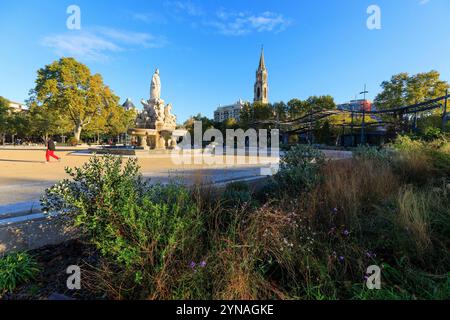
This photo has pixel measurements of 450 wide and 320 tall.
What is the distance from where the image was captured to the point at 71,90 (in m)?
30.4

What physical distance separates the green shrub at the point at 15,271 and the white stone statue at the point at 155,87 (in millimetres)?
19550

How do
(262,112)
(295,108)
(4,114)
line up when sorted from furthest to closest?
(295,108), (262,112), (4,114)

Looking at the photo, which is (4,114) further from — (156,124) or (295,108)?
(295,108)

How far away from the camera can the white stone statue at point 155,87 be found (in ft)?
67.5

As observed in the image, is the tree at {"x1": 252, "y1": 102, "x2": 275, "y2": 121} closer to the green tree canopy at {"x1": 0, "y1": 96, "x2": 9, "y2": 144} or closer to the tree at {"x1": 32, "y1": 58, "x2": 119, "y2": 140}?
the tree at {"x1": 32, "y1": 58, "x2": 119, "y2": 140}

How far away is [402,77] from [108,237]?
43.5 metres

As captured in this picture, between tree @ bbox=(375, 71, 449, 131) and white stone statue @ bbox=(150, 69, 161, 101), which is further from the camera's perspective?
tree @ bbox=(375, 71, 449, 131)

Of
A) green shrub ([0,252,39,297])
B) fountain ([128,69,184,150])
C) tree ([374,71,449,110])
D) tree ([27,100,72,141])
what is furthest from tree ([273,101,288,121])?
green shrub ([0,252,39,297])

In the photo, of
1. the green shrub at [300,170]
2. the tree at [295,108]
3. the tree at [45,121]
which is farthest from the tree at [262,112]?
the green shrub at [300,170]

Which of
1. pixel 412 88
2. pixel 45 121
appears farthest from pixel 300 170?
pixel 45 121

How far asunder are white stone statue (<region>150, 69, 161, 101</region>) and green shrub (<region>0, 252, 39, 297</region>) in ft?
64.1

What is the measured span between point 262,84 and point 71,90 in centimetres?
6144

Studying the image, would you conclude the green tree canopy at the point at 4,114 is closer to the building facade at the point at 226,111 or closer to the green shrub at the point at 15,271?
the green shrub at the point at 15,271

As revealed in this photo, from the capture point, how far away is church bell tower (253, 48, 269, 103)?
78.8m
